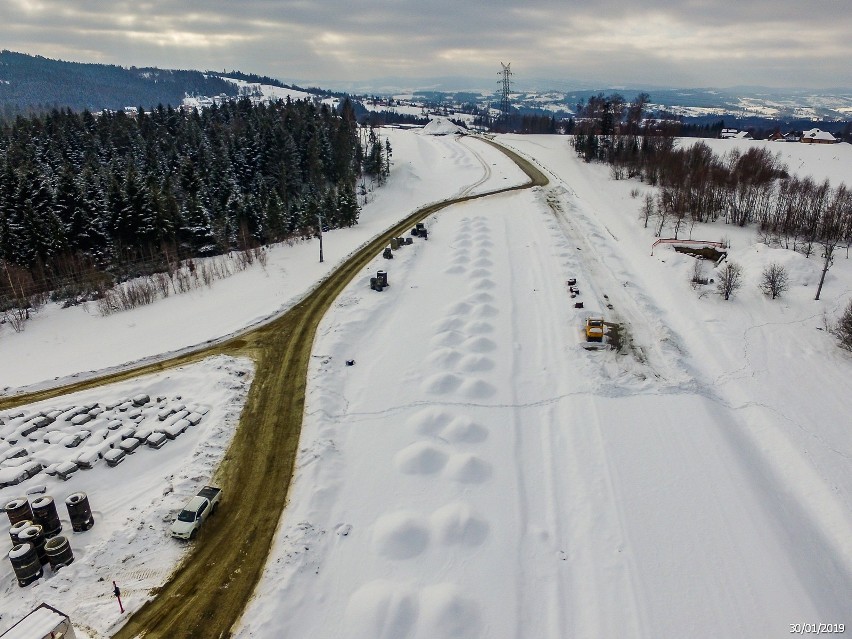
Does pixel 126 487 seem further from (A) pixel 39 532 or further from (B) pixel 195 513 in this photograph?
(B) pixel 195 513

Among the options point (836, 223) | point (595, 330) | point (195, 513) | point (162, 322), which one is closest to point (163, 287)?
point (162, 322)

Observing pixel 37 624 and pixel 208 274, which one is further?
pixel 208 274

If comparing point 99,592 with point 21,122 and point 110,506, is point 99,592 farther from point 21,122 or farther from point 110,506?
point 21,122

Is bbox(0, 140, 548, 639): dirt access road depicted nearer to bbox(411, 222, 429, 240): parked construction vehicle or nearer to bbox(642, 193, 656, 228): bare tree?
bbox(411, 222, 429, 240): parked construction vehicle

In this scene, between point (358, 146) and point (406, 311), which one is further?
point (358, 146)

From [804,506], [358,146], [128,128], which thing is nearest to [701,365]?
[804,506]

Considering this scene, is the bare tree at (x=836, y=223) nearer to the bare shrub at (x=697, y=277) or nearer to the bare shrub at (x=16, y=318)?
the bare shrub at (x=697, y=277)
